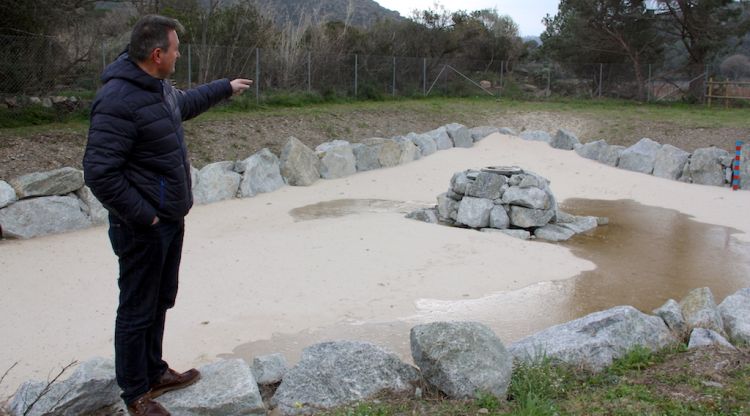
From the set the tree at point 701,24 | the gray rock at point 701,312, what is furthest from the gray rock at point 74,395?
the tree at point 701,24

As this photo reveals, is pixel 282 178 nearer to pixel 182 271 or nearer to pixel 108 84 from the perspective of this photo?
pixel 182 271

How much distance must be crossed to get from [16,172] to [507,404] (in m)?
7.57

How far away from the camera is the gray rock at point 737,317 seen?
4469mm

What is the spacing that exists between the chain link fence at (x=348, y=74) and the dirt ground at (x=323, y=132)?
1.83m

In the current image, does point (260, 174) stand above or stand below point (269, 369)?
above

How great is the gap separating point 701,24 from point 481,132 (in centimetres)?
1071

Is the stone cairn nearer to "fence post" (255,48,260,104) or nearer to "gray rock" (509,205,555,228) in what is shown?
"gray rock" (509,205,555,228)

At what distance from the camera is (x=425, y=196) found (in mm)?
10750

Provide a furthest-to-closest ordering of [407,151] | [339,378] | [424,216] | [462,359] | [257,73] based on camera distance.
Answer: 1. [257,73]
2. [407,151]
3. [424,216]
4. [339,378]
5. [462,359]

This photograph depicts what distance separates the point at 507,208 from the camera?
28.7 feet

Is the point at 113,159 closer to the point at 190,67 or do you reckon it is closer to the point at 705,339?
the point at 705,339

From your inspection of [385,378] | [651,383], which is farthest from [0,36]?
[651,383]

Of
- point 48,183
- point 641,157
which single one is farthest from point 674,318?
point 641,157

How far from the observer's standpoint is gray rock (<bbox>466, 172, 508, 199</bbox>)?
8.82m
